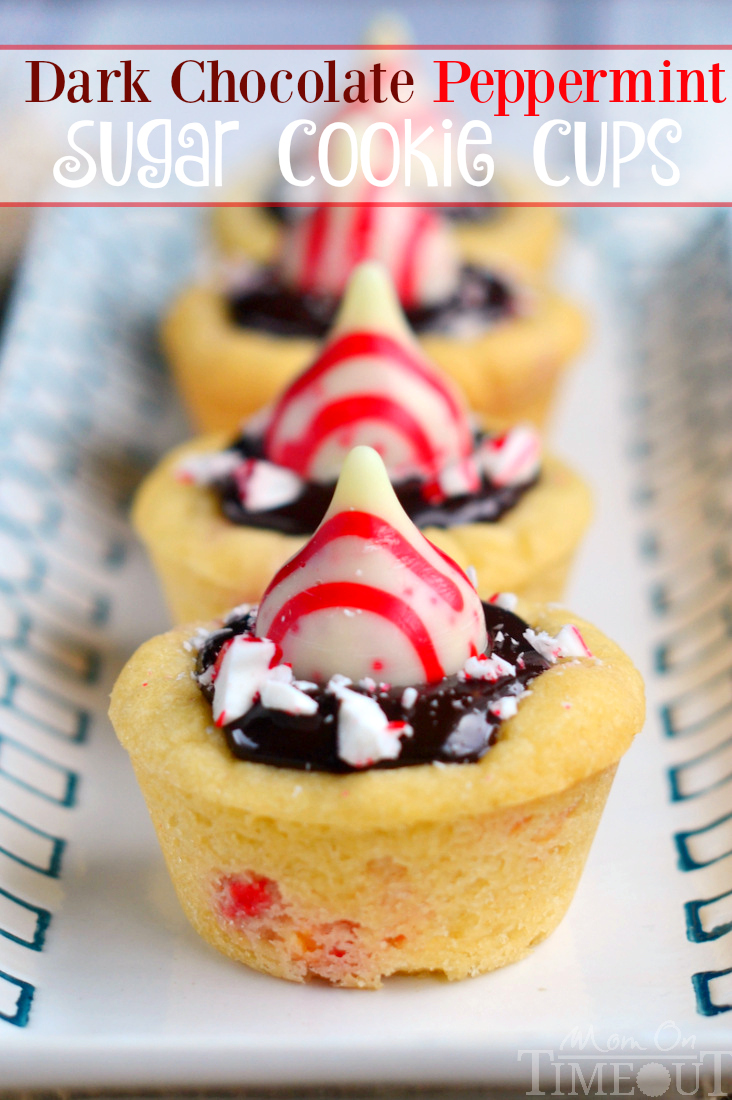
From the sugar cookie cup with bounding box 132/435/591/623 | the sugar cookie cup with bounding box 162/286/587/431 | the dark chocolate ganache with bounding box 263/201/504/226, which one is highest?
the dark chocolate ganache with bounding box 263/201/504/226

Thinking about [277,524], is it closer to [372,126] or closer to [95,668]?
[95,668]

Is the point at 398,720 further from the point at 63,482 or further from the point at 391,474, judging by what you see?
the point at 63,482

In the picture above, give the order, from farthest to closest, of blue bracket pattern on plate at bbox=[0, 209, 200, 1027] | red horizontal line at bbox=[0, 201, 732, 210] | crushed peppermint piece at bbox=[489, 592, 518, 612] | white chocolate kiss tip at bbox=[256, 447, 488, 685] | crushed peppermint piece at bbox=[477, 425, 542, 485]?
1. red horizontal line at bbox=[0, 201, 732, 210]
2. crushed peppermint piece at bbox=[477, 425, 542, 485]
3. blue bracket pattern on plate at bbox=[0, 209, 200, 1027]
4. crushed peppermint piece at bbox=[489, 592, 518, 612]
5. white chocolate kiss tip at bbox=[256, 447, 488, 685]

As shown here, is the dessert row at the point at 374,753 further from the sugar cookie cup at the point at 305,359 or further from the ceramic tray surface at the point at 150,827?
the sugar cookie cup at the point at 305,359

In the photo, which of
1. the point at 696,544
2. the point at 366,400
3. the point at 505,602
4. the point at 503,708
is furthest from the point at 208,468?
the point at 696,544

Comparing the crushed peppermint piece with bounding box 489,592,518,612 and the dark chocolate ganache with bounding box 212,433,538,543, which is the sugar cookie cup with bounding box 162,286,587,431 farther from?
the crushed peppermint piece with bounding box 489,592,518,612

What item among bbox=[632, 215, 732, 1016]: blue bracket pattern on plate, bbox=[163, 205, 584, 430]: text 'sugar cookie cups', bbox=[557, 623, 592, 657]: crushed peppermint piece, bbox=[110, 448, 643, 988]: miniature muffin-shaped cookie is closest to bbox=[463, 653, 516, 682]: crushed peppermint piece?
bbox=[110, 448, 643, 988]: miniature muffin-shaped cookie

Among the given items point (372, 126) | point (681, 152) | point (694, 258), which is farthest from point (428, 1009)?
point (681, 152)
